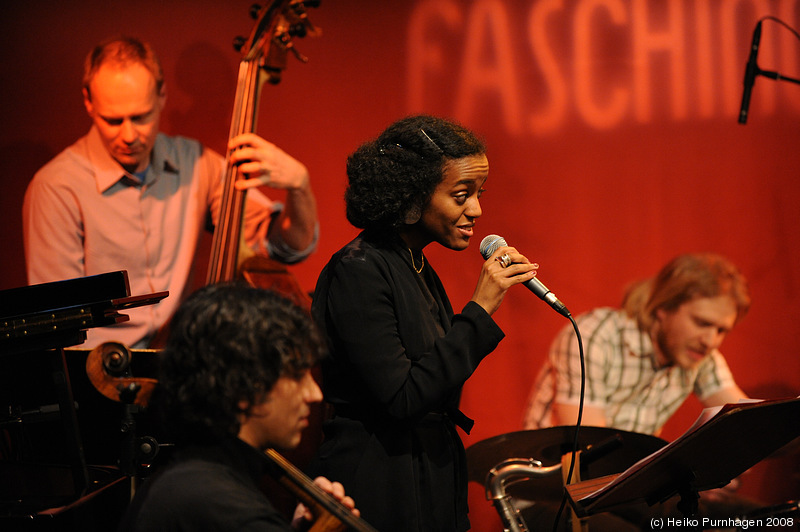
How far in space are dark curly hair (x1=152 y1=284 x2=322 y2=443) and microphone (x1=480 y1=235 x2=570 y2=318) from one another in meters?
0.69

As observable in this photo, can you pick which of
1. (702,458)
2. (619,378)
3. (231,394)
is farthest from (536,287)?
(619,378)

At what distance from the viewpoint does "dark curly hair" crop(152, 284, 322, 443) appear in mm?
1226

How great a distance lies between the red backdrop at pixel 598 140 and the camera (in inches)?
146

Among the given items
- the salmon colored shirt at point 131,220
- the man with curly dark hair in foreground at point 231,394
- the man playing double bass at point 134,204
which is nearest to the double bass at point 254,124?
the man playing double bass at point 134,204

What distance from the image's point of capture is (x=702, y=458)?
1719 millimetres

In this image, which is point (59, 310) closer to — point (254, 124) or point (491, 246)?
point (491, 246)

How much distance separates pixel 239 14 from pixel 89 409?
6.88ft

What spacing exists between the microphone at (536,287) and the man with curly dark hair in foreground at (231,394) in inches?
25.6

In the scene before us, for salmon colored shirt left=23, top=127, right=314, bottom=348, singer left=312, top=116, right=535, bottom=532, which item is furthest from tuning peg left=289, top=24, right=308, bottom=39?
singer left=312, top=116, right=535, bottom=532

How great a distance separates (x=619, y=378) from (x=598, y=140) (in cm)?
113

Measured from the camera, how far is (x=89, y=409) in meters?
2.10

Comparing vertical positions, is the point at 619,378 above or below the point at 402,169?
below

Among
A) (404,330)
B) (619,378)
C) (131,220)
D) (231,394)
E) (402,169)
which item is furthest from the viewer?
(619,378)

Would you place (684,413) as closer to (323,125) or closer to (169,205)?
(323,125)
